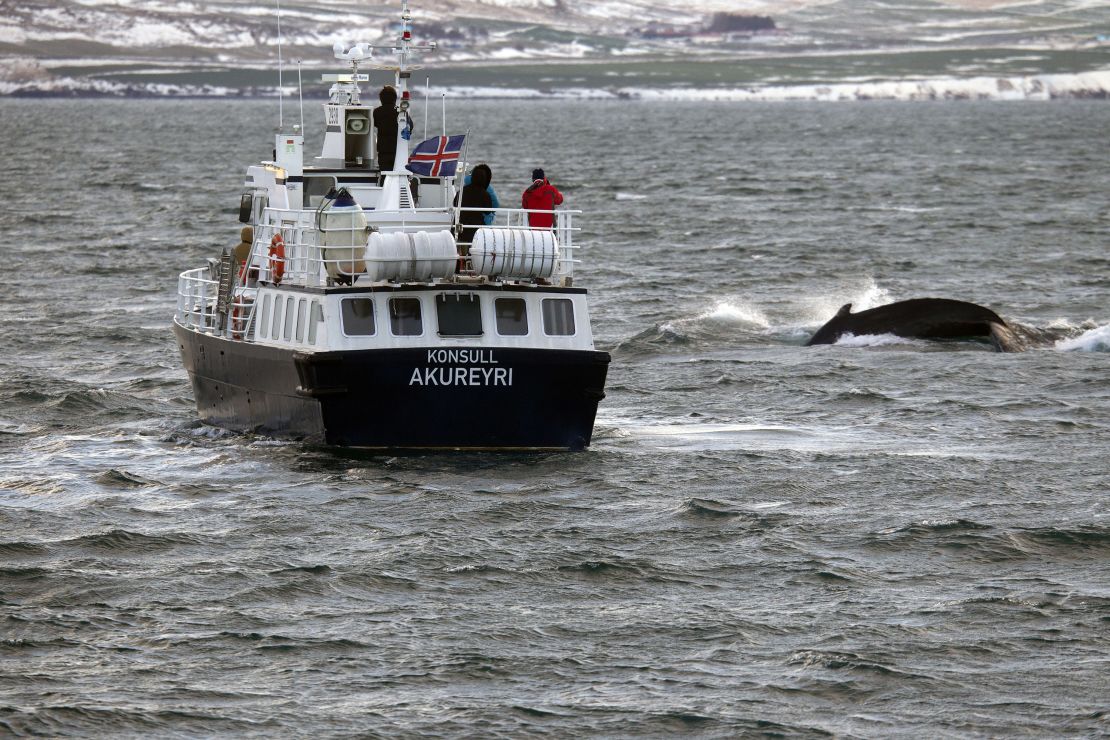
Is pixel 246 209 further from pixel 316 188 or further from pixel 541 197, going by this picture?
pixel 541 197

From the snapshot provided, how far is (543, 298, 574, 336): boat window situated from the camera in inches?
1077

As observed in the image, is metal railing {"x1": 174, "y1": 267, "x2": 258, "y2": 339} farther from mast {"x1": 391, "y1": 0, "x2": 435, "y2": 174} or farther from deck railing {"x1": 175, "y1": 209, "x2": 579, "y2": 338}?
mast {"x1": 391, "y1": 0, "x2": 435, "y2": 174}

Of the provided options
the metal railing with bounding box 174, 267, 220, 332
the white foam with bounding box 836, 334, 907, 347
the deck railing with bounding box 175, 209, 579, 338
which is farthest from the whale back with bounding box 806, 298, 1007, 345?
the metal railing with bounding box 174, 267, 220, 332

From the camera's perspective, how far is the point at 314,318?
27250 millimetres

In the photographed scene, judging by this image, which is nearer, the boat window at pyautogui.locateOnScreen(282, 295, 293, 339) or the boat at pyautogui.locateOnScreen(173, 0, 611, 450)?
the boat at pyautogui.locateOnScreen(173, 0, 611, 450)

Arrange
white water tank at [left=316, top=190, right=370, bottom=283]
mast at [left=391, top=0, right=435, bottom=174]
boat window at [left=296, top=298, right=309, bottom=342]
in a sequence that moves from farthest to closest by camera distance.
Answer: mast at [left=391, top=0, right=435, bottom=174], white water tank at [left=316, top=190, right=370, bottom=283], boat window at [left=296, top=298, right=309, bottom=342]

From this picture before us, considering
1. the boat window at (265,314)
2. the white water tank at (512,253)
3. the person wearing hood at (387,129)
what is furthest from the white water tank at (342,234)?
the person wearing hood at (387,129)

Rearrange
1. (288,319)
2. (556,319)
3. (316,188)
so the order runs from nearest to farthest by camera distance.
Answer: (556,319) → (288,319) → (316,188)

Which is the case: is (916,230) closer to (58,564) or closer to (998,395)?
(998,395)

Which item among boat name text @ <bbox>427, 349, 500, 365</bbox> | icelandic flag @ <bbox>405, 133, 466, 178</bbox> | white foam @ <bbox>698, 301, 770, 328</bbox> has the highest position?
icelandic flag @ <bbox>405, 133, 466, 178</bbox>

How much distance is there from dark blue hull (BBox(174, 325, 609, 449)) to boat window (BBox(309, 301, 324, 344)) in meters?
0.46

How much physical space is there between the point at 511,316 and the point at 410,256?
182 cm

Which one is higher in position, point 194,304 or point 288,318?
point 288,318

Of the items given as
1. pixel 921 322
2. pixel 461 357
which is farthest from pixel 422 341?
pixel 921 322
